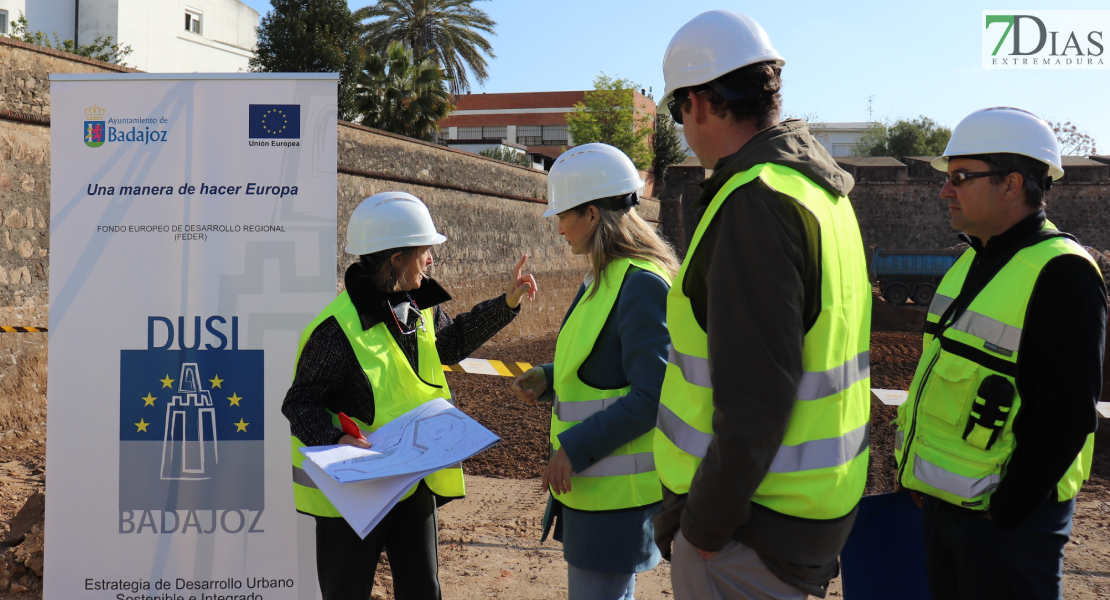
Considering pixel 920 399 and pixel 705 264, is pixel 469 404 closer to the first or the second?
pixel 920 399

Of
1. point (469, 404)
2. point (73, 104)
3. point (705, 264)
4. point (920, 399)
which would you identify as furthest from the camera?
point (469, 404)

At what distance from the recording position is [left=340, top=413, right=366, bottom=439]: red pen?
2287 millimetres

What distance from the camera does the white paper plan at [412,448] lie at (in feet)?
7.00

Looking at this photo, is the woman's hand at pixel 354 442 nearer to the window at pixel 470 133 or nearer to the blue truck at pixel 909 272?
the blue truck at pixel 909 272

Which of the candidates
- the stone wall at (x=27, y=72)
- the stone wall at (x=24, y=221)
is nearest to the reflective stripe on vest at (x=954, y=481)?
the stone wall at (x=24, y=221)

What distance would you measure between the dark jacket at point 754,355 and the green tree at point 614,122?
1477 inches

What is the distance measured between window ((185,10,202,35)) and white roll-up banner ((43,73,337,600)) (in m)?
35.8

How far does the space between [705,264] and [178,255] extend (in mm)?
2552

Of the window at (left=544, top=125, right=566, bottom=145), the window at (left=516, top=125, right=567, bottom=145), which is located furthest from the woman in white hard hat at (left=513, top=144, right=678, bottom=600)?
the window at (left=544, top=125, right=566, bottom=145)

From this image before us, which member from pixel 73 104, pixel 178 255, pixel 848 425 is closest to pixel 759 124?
pixel 848 425

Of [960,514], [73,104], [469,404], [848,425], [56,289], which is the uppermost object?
[73,104]

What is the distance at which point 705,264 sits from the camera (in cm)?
145

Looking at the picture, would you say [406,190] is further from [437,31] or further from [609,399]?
[437,31]

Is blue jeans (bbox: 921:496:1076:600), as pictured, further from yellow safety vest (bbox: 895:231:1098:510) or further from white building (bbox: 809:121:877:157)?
white building (bbox: 809:121:877:157)
